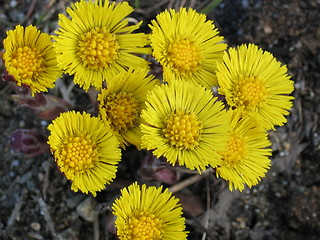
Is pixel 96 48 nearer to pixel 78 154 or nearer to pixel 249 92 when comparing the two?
pixel 78 154

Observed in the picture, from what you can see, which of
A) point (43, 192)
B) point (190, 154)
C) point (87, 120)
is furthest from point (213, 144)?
point (43, 192)

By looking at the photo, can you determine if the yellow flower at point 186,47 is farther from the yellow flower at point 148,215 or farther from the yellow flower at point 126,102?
the yellow flower at point 148,215

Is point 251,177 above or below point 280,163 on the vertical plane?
below

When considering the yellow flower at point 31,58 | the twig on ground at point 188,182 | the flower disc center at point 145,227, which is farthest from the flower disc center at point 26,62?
the twig on ground at point 188,182

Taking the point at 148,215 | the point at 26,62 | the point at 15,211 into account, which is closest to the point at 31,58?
the point at 26,62

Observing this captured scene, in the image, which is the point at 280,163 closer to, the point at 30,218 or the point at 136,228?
the point at 136,228

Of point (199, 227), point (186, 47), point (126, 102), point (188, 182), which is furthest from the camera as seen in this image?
point (188, 182)
